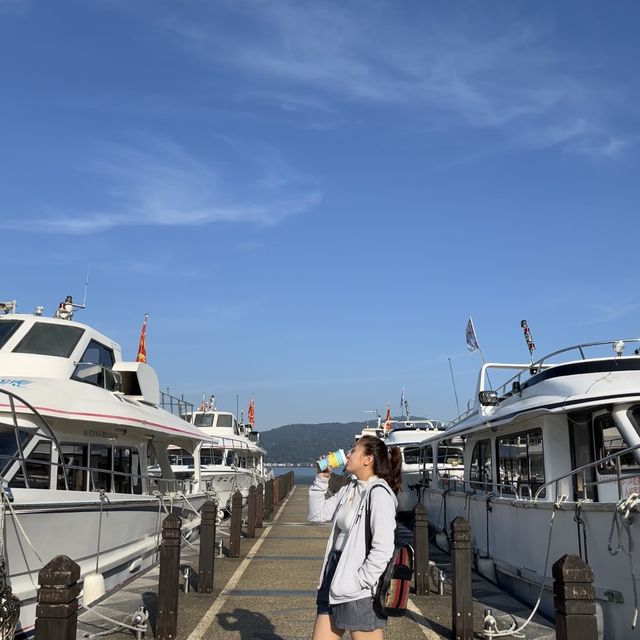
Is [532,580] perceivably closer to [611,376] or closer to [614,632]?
[614,632]

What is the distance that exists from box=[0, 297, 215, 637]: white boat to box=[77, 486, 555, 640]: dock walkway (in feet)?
2.18

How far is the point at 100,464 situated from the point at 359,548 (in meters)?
8.11

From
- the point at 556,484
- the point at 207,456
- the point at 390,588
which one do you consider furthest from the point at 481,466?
the point at 207,456

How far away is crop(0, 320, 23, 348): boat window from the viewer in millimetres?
12023

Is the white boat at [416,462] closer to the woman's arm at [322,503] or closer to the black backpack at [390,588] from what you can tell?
the woman's arm at [322,503]

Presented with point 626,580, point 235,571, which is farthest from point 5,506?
point 626,580

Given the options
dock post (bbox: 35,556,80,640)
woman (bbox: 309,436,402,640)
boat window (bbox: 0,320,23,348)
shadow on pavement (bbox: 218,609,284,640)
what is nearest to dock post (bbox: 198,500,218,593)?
shadow on pavement (bbox: 218,609,284,640)

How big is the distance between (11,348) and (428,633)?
8.36 metres

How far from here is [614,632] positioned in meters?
7.11

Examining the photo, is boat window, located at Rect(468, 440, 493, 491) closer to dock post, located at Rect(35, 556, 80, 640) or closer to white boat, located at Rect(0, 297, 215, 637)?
white boat, located at Rect(0, 297, 215, 637)

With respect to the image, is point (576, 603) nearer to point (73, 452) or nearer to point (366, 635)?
point (366, 635)

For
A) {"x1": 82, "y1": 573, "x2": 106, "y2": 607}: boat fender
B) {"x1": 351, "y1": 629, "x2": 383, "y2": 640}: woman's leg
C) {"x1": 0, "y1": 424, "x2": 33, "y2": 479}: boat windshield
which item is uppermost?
{"x1": 0, "y1": 424, "x2": 33, "y2": 479}: boat windshield

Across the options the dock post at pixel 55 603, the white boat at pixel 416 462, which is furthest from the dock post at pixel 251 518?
the dock post at pixel 55 603

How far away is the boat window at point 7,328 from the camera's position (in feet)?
39.4
